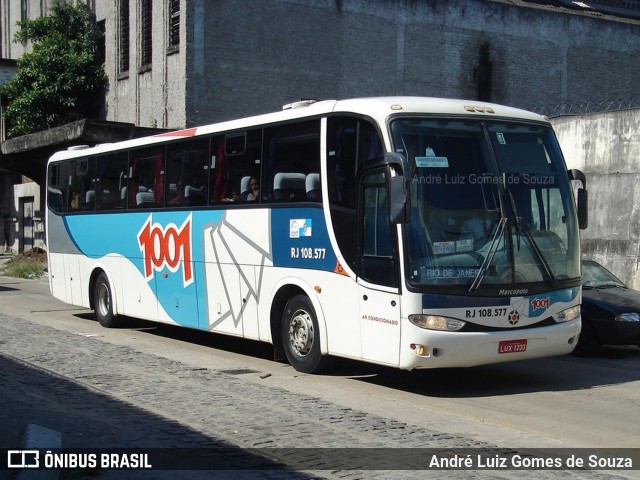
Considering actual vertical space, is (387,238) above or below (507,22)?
below

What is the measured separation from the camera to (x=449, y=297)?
394 inches

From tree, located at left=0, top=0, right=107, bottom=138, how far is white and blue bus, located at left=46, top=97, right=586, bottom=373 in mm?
21216

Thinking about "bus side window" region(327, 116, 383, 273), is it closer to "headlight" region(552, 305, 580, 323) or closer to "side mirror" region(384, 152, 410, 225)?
"side mirror" region(384, 152, 410, 225)

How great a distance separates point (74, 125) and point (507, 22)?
17.0 m

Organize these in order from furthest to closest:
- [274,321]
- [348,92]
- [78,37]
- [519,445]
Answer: [78,37]
[348,92]
[274,321]
[519,445]

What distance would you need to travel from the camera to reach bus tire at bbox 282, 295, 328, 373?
38.1ft

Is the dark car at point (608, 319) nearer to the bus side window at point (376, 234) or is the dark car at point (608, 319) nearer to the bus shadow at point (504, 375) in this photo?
the bus shadow at point (504, 375)

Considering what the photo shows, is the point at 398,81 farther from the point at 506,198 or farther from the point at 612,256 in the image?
the point at 506,198

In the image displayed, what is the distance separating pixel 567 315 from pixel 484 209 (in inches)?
68.7

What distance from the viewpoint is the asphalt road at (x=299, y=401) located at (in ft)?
25.9

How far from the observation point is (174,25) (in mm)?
29859

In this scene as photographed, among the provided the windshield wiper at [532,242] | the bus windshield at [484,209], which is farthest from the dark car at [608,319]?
the windshield wiper at [532,242]

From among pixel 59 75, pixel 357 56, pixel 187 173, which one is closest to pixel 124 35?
pixel 59 75

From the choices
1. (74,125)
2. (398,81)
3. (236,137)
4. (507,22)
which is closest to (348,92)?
(398,81)
